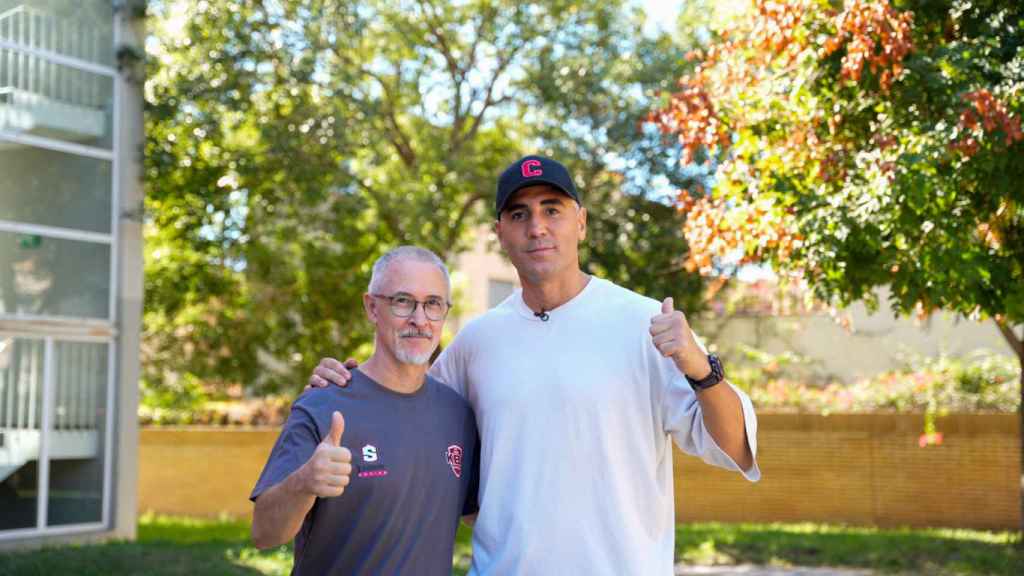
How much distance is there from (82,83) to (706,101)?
342 inches

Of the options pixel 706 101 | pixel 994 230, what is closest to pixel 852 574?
pixel 994 230

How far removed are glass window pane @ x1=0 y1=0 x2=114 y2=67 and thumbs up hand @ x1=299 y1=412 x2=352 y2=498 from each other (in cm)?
1218

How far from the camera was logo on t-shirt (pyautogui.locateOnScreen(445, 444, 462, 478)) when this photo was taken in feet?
12.0

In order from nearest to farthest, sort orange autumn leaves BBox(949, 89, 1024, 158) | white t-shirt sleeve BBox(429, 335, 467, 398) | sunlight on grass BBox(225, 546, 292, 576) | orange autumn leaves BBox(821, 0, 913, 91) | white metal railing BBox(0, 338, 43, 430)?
white t-shirt sleeve BBox(429, 335, 467, 398), orange autumn leaves BBox(949, 89, 1024, 158), orange autumn leaves BBox(821, 0, 913, 91), sunlight on grass BBox(225, 546, 292, 576), white metal railing BBox(0, 338, 43, 430)

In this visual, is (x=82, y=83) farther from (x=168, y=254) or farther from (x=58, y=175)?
(x=168, y=254)

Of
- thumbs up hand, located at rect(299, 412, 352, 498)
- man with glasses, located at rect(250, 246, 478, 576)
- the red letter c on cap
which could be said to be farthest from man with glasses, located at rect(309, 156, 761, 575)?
thumbs up hand, located at rect(299, 412, 352, 498)

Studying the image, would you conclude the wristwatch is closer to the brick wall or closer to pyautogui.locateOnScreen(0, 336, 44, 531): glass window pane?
pyautogui.locateOnScreen(0, 336, 44, 531): glass window pane

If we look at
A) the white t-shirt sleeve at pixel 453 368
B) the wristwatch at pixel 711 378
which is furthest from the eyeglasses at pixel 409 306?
the wristwatch at pixel 711 378

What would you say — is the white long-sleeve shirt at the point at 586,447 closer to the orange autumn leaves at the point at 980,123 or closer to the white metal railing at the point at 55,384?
the orange autumn leaves at the point at 980,123

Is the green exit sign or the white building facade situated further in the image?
the green exit sign

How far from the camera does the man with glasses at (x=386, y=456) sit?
3258 millimetres

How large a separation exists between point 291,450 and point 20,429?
12449mm

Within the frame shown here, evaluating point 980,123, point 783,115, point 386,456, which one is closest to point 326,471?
point 386,456

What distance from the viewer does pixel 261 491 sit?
3250mm
